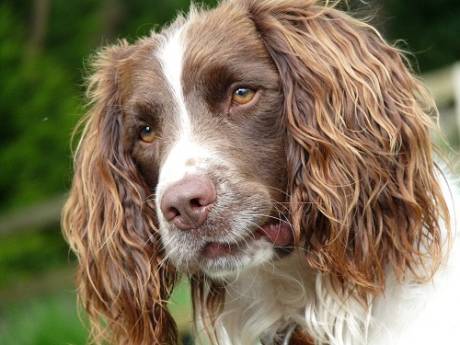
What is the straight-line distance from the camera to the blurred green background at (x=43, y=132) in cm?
845

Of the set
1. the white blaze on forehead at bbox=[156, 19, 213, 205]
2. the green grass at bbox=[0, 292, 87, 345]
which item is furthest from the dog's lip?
the green grass at bbox=[0, 292, 87, 345]

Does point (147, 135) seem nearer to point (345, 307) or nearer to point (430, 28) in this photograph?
point (345, 307)

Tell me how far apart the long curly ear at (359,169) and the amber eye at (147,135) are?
61 centimetres

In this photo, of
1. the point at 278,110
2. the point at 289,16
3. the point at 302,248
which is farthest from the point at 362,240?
the point at 289,16

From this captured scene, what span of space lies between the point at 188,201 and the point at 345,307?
833 millimetres

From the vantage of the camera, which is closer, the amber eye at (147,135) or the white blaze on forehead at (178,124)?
the white blaze on forehead at (178,124)

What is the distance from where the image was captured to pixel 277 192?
13.5ft

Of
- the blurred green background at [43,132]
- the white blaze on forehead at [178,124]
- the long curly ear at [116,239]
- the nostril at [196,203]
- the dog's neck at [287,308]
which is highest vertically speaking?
the white blaze on forehead at [178,124]

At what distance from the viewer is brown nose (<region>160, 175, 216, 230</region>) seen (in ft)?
12.4

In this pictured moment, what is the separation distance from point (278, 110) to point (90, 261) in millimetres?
1107

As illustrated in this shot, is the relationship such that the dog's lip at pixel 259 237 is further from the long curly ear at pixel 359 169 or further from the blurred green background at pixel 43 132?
the blurred green background at pixel 43 132

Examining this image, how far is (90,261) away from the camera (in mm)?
4535

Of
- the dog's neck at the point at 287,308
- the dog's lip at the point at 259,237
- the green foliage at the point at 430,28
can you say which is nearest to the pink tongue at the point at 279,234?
the dog's lip at the point at 259,237

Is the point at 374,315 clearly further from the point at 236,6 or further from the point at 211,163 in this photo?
the point at 236,6
